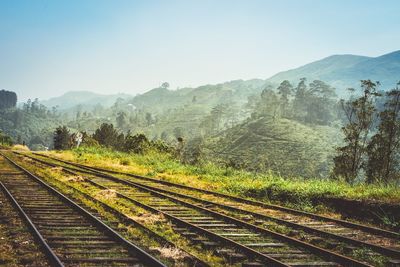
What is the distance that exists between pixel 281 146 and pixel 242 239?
445 feet

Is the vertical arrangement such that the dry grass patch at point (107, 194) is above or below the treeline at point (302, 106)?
below

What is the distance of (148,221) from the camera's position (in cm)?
1002

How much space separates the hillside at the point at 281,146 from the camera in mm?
119994

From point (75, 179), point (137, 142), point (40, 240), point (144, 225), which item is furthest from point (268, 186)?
point (137, 142)

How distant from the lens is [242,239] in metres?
8.55

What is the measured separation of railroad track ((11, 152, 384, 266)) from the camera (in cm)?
→ 700

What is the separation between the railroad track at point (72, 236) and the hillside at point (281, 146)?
332ft

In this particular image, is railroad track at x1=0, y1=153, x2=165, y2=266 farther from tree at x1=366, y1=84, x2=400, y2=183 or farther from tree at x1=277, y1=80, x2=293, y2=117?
tree at x1=277, y1=80, x2=293, y2=117

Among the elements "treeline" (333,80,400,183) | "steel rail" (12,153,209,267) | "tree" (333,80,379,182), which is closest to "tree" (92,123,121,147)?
"tree" (333,80,379,182)

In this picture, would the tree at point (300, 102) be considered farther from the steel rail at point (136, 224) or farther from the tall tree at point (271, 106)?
the steel rail at point (136, 224)

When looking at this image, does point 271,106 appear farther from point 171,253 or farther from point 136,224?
point 171,253

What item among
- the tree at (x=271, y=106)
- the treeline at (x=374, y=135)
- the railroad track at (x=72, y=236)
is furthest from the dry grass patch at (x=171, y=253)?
the tree at (x=271, y=106)

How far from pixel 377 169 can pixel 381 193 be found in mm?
41319

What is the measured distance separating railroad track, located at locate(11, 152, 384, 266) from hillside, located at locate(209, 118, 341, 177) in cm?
10062
